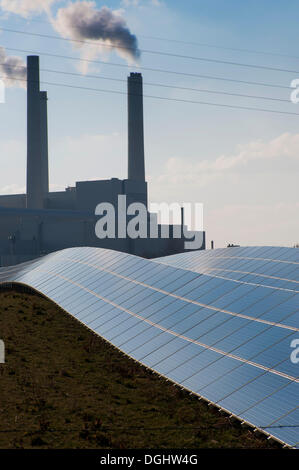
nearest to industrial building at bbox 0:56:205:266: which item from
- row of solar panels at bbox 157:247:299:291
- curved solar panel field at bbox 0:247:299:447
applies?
row of solar panels at bbox 157:247:299:291

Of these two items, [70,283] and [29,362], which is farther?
[70,283]

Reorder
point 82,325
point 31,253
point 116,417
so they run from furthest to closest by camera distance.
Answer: point 31,253, point 82,325, point 116,417

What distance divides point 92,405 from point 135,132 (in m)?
125

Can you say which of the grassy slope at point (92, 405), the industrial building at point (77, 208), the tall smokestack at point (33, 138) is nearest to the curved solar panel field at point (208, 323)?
the grassy slope at point (92, 405)

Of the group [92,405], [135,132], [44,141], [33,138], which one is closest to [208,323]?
[92,405]

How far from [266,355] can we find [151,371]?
626 centimetres

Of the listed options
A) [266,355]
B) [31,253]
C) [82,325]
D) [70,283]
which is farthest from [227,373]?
[31,253]

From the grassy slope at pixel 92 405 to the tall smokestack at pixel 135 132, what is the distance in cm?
11349

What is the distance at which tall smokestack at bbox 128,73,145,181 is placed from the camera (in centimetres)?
14438

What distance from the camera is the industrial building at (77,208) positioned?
137875mm

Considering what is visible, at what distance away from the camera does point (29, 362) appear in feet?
95.0

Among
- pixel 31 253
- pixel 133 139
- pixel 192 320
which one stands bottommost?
pixel 31 253

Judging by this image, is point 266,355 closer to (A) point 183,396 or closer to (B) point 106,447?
(A) point 183,396

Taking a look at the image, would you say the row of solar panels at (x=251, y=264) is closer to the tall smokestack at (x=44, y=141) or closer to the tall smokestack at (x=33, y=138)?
the tall smokestack at (x=33, y=138)
